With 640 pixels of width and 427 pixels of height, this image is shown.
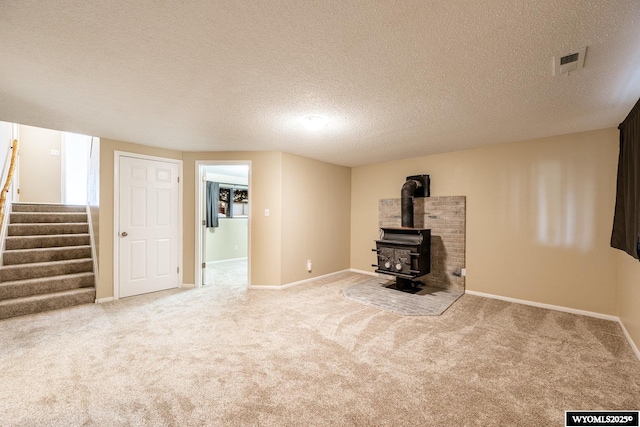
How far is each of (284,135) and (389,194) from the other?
252cm

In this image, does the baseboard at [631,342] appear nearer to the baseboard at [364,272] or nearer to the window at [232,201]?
the baseboard at [364,272]

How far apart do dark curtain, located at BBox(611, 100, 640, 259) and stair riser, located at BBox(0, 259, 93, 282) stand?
6393mm

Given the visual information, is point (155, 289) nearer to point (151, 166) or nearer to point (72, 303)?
point (72, 303)

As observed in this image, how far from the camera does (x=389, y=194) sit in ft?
16.5

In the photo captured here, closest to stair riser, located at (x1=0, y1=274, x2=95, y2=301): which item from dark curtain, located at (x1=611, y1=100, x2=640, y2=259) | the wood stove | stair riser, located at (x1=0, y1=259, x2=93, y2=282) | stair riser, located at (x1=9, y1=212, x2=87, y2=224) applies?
stair riser, located at (x1=0, y1=259, x2=93, y2=282)

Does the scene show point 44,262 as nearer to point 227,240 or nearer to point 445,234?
point 227,240

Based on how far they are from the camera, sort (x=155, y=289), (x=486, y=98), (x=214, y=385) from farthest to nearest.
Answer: (x=155, y=289)
(x=486, y=98)
(x=214, y=385)

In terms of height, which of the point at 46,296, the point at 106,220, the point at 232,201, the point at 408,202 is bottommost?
the point at 46,296

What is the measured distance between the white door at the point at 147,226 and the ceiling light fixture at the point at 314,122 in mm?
2585

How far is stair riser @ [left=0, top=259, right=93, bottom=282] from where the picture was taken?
3.33 metres

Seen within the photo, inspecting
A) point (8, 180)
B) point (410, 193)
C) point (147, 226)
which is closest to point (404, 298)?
point (410, 193)

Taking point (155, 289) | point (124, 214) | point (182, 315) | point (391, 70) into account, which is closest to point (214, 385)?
point (182, 315)

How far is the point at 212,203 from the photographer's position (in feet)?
20.9

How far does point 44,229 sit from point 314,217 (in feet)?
14.1
